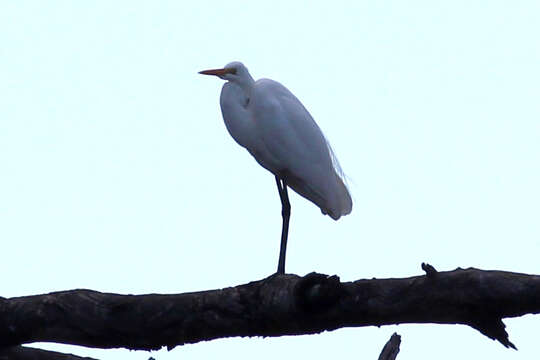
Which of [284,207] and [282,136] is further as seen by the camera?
[284,207]

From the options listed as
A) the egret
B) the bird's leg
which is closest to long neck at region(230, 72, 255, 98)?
the egret

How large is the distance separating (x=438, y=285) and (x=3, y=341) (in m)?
1.96

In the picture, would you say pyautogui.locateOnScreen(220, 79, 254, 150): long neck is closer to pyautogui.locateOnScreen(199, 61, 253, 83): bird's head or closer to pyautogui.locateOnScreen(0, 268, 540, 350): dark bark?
pyautogui.locateOnScreen(199, 61, 253, 83): bird's head

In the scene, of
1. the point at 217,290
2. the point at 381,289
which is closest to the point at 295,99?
the point at 217,290

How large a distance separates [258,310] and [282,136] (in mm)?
2371

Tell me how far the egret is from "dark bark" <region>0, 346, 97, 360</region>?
2240mm

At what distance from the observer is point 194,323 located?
474 cm

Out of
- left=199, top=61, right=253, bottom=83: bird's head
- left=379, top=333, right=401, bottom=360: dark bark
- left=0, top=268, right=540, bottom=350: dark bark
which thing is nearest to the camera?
left=0, top=268, right=540, bottom=350: dark bark

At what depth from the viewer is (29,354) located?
4.82 metres

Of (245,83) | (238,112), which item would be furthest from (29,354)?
(245,83)

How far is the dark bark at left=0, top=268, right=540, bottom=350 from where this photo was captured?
4125 millimetres

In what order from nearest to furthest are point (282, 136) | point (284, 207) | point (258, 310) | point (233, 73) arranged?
point (258, 310)
point (282, 136)
point (233, 73)
point (284, 207)

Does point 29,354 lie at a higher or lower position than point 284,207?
lower

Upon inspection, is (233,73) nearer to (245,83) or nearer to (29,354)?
(245,83)
